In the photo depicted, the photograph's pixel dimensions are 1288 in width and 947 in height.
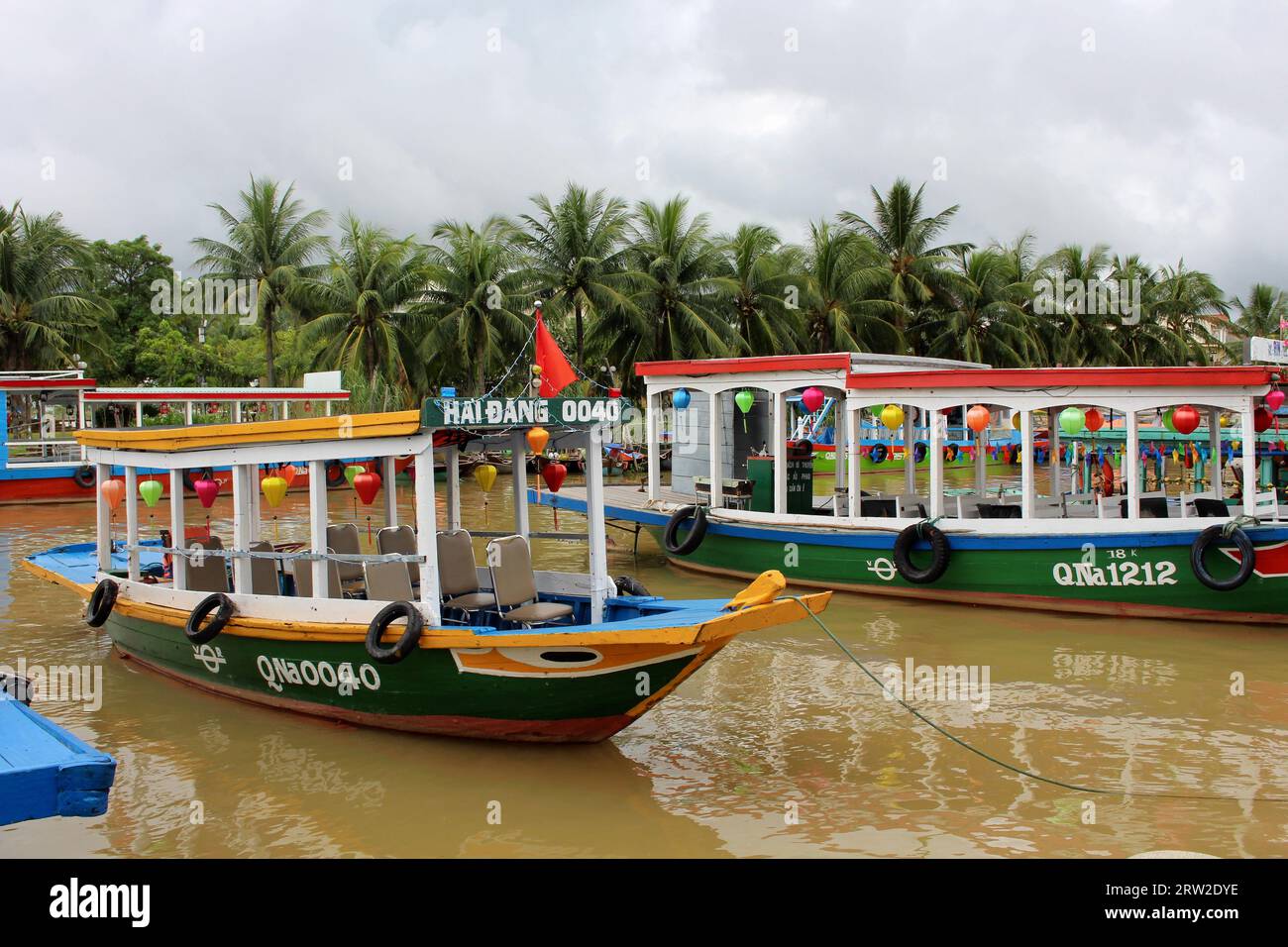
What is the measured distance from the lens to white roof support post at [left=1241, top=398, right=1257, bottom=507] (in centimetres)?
1196

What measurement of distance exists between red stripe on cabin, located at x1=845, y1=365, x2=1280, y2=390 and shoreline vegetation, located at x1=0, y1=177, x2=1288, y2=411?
49.1ft

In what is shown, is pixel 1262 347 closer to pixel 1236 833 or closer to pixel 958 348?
pixel 1236 833

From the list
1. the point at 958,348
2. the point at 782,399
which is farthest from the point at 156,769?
the point at 958,348

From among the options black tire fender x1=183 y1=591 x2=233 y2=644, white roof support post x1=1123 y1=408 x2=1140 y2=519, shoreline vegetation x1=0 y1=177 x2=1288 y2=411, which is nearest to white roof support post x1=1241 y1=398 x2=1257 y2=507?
white roof support post x1=1123 y1=408 x2=1140 y2=519

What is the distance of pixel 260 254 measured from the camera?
3278 centimetres

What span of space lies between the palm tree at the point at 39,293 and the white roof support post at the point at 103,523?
82.7 feet

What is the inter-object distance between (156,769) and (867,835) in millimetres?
4955

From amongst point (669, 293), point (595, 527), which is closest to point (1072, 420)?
point (595, 527)

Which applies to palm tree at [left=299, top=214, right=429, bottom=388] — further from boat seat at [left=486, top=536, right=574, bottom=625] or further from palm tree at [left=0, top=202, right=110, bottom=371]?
boat seat at [left=486, top=536, right=574, bottom=625]

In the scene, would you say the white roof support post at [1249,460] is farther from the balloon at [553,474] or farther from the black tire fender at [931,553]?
the balloon at [553,474]

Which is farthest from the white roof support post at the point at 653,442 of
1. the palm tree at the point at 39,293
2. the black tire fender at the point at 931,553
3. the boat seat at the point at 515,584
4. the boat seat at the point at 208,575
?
the palm tree at the point at 39,293

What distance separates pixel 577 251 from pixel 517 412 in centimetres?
2273

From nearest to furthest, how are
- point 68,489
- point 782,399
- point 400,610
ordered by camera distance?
1. point 400,610
2. point 782,399
3. point 68,489

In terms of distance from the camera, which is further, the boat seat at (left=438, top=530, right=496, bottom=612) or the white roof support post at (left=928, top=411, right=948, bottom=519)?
the white roof support post at (left=928, top=411, right=948, bottom=519)
